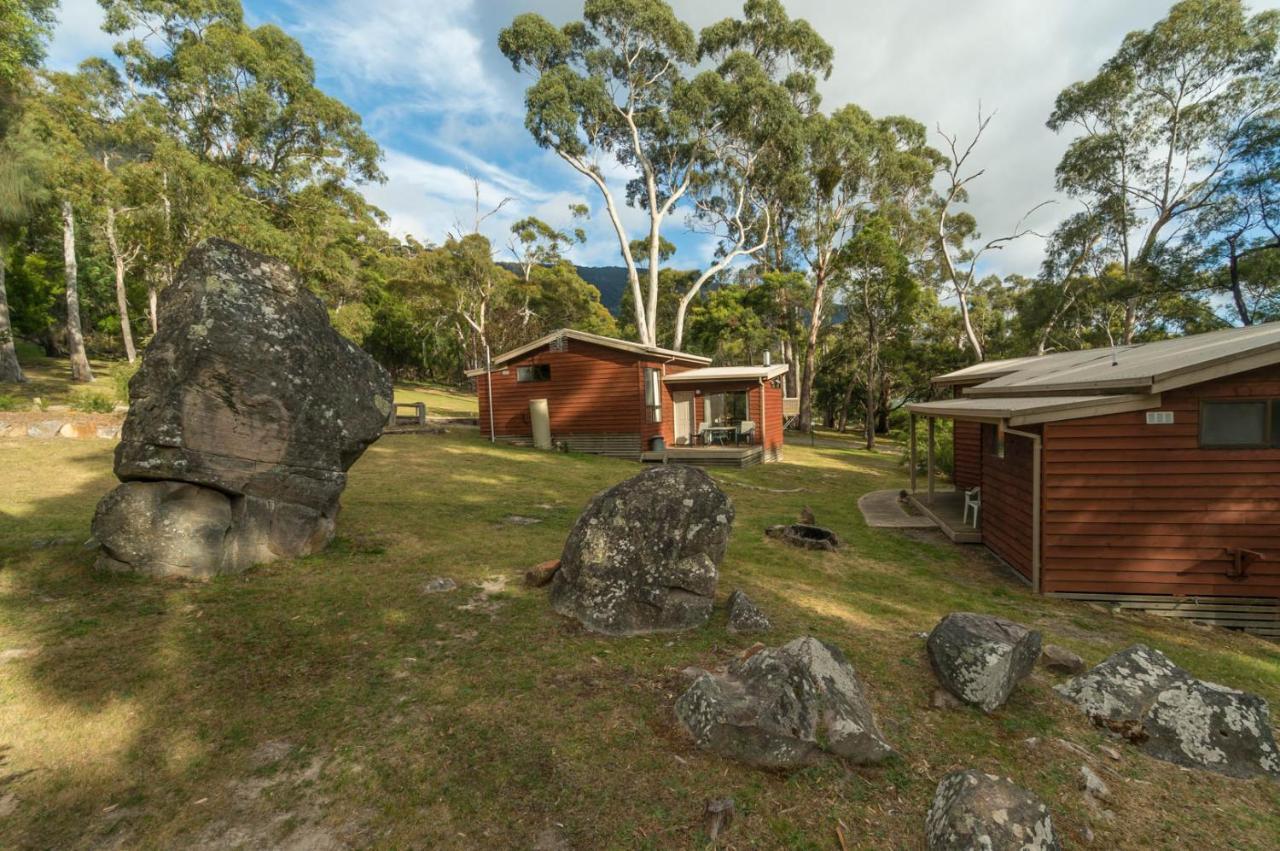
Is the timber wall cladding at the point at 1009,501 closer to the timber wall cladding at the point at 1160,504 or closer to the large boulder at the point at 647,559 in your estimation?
the timber wall cladding at the point at 1160,504

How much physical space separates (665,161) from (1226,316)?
25.3 metres

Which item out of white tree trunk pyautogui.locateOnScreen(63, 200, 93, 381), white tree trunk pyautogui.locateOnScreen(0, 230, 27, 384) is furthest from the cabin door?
white tree trunk pyautogui.locateOnScreen(0, 230, 27, 384)

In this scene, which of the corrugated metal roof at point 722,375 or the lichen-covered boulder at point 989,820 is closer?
the lichen-covered boulder at point 989,820

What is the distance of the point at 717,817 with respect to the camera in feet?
9.61

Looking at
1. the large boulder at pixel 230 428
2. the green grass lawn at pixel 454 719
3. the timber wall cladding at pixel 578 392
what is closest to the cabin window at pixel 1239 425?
the green grass lawn at pixel 454 719

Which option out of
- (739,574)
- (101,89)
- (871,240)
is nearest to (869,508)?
(739,574)

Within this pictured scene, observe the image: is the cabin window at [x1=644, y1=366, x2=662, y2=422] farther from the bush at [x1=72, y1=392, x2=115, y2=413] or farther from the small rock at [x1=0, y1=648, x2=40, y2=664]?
the bush at [x1=72, y1=392, x2=115, y2=413]

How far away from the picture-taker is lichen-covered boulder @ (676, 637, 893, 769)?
11.2 feet

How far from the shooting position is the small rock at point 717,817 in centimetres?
288

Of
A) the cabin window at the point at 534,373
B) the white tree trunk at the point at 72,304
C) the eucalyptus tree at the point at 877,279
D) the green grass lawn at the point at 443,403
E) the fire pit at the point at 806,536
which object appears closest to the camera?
the fire pit at the point at 806,536

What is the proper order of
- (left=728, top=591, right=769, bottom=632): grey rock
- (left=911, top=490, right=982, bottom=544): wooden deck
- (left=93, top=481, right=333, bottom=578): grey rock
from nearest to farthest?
(left=728, top=591, right=769, bottom=632): grey rock < (left=93, top=481, right=333, bottom=578): grey rock < (left=911, top=490, right=982, bottom=544): wooden deck

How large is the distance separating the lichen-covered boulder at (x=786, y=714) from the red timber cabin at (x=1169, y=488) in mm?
5475

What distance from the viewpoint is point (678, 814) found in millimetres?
3027

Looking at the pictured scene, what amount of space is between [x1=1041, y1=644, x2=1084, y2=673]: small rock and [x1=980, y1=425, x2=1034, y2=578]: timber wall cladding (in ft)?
11.1
